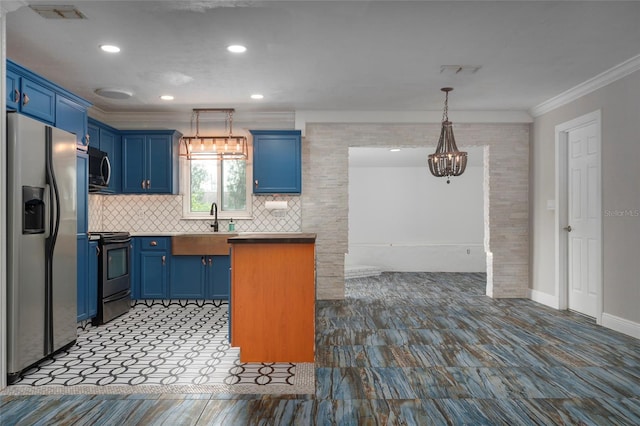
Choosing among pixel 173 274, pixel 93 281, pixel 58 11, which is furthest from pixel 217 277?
pixel 58 11

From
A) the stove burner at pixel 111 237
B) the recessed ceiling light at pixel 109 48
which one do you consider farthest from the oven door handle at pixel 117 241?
the recessed ceiling light at pixel 109 48

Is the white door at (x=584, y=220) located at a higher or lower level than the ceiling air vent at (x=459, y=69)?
lower

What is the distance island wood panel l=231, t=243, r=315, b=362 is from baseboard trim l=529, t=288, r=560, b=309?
12.1ft

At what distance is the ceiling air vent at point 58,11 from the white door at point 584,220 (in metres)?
5.08

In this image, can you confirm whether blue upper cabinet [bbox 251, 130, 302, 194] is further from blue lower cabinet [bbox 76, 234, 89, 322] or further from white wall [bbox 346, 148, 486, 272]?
white wall [bbox 346, 148, 486, 272]

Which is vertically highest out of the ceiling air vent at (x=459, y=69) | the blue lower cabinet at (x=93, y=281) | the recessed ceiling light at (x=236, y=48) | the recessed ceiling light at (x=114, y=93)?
the recessed ceiling light at (x=236, y=48)

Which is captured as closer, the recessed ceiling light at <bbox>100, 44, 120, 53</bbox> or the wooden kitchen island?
the wooden kitchen island

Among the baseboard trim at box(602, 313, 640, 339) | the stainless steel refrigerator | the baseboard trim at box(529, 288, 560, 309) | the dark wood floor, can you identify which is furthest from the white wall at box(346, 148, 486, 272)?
the stainless steel refrigerator

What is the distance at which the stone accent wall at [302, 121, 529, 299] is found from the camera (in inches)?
241

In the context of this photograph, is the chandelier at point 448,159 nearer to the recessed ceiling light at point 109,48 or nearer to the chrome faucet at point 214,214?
the chrome faucet at point 214,214

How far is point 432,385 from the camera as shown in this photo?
2863 mm

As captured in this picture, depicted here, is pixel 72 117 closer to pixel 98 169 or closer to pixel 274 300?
pixel 98 169

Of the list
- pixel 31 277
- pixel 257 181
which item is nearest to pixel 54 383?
pixel 31 277

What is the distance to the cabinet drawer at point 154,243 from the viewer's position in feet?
18.6
